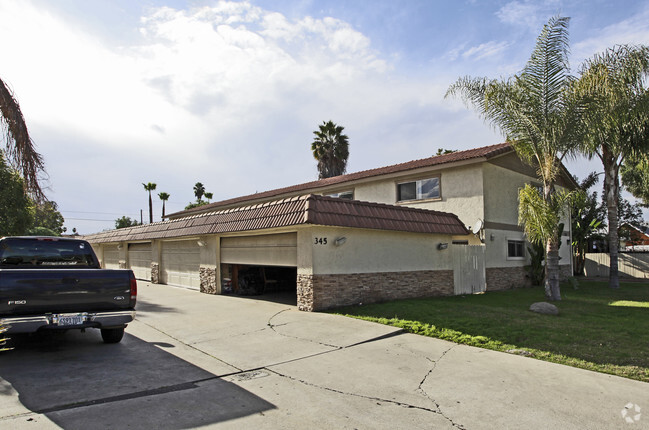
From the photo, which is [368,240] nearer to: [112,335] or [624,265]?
[112,335]

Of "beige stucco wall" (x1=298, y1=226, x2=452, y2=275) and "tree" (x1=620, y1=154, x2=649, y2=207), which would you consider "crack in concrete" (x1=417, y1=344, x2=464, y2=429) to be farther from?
"tree" (x1=620, y1=154, x2=649, y2=207)

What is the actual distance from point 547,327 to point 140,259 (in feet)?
A: 66.2

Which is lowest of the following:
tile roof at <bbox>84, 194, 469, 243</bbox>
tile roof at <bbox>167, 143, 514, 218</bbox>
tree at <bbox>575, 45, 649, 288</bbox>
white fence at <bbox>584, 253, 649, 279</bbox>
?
white fence at <bbox>584, 253, 649, 279</bbox>

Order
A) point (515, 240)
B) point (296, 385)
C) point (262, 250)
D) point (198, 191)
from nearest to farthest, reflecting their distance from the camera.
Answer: point (296, 385) → point (262, 250) → point (515, 240) → point (198, 191)

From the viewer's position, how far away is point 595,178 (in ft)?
96.9

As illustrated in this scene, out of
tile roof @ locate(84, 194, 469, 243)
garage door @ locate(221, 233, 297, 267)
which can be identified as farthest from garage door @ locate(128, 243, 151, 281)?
garage door @ locate(221, 233, 297, 267)

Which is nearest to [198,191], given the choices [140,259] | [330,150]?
[330,150]

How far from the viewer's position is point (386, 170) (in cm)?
1905

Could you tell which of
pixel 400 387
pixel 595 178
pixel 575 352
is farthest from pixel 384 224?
pixel 595 178

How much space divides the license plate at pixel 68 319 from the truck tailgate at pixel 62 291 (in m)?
0.11

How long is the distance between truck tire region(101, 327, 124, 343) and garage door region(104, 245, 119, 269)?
19.5 m

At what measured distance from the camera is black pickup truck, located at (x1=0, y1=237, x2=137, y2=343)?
568 centimetres

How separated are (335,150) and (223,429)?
3559cm

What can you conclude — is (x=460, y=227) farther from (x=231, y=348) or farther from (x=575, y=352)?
(x=231, y=348)
